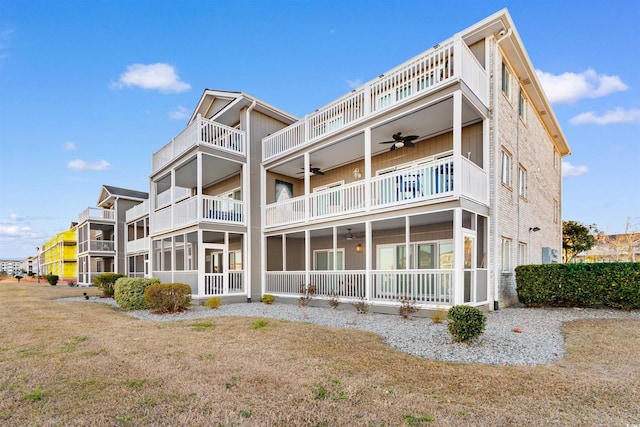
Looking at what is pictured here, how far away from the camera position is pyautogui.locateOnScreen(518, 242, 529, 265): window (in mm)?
12665

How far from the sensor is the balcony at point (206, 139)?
46.3 ft

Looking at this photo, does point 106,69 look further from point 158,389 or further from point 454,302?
point 454,302

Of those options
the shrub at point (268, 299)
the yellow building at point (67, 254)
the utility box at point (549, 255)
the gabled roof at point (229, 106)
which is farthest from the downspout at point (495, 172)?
the yellow building at point (67, 254)

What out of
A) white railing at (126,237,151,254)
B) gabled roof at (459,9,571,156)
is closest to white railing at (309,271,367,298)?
gabled roof at (459,9,571,156)

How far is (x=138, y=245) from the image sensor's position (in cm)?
2886

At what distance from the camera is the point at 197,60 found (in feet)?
63.0

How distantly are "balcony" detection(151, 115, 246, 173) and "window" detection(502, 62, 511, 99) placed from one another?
422 inches

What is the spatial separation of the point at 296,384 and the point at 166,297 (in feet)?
28.3

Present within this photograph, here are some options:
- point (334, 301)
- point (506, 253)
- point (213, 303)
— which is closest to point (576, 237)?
point (506, 253)

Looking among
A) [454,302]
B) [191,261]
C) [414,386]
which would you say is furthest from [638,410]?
[191,261]

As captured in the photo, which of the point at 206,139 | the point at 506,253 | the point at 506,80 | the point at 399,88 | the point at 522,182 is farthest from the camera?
the point at 206,139

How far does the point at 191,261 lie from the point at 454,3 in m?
Result: 18.5

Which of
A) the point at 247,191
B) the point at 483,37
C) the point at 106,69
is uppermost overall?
the point at 106,69

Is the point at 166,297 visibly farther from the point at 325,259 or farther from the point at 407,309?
the point at 407,309
